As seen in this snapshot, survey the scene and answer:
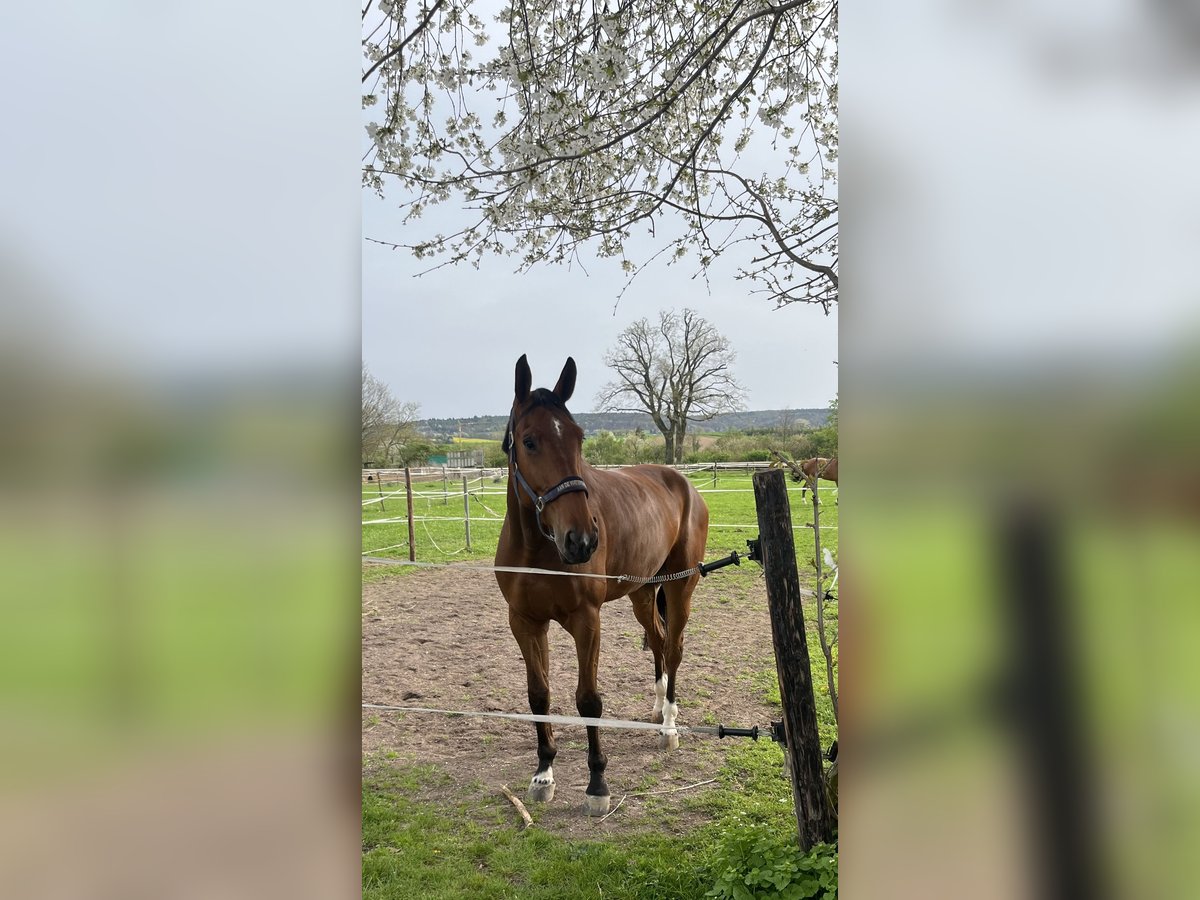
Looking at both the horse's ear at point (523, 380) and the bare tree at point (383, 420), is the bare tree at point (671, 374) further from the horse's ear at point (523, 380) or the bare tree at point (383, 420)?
the bare tree at point (383, 420)

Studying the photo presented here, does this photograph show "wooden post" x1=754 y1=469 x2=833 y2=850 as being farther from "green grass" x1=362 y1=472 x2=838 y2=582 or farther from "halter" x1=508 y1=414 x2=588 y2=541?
"halter" x1=508 y1=414 x2=588 y2=541

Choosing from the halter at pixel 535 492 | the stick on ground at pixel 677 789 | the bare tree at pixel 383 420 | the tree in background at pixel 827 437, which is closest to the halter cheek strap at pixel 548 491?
the halter at pixel 535 492

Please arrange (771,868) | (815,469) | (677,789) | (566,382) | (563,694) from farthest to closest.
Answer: (563,694)
(677,789)
(566,382)
(815,469)
(771,868)

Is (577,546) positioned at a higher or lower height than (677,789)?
higher

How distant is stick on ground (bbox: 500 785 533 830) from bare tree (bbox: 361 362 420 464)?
108cm

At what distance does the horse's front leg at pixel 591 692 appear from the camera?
1870 millimetres

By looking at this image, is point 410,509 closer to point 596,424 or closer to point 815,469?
point 596,424

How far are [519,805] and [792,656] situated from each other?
3.33ft

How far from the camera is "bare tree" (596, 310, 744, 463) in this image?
5.55ft

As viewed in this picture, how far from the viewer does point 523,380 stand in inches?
65.3

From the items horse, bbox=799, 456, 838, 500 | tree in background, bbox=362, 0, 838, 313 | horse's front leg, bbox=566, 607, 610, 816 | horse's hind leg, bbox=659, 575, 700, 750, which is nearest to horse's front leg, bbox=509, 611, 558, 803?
horse's front leg, bbox=566, 607, 610, 816

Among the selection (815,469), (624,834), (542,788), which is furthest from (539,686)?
(815,469)
